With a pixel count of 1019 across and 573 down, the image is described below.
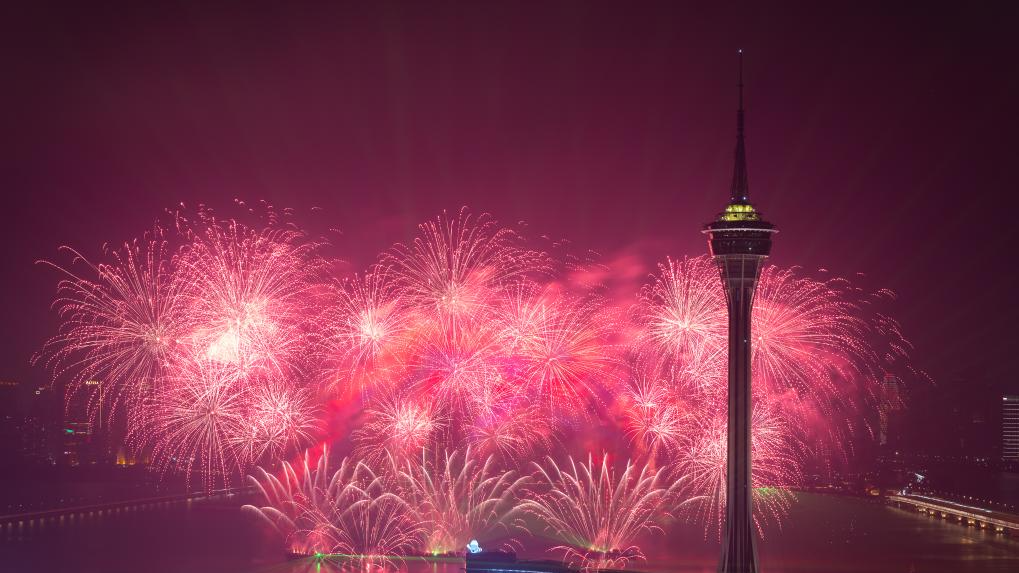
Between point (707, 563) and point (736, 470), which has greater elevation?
point (736, 470)

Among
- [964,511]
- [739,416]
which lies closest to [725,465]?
[739,416]

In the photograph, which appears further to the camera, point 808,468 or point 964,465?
point 964,465

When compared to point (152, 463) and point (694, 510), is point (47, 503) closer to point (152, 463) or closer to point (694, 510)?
point (152, 463)

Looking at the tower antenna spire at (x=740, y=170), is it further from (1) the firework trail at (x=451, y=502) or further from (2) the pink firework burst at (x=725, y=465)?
(1) the firework trail at (x=451, y=502)

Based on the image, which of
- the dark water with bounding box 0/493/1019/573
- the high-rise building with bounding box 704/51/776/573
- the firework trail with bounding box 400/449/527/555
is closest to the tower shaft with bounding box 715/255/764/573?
the high-rise building with bounding box 704/51/776/573

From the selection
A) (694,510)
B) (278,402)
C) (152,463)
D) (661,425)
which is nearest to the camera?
(278,402)

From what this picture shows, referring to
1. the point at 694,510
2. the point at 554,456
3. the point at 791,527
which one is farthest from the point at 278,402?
the point at 694,510

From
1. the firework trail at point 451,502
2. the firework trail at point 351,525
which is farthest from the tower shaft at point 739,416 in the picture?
the firework trail at point 451,502
